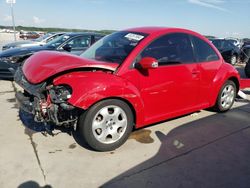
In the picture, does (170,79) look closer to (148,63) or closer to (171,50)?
(171,50)

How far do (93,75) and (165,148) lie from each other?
144 centimetres

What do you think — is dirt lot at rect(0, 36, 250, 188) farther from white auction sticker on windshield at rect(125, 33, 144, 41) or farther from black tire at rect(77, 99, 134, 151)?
white auction sticker on windshield at rect(125, 33, 144, 41)

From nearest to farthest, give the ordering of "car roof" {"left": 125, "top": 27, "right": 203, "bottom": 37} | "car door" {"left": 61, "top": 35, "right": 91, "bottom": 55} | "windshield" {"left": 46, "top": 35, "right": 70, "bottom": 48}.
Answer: "car roof" {"left": 125, "top": 27, "right": 203, "bottom": 37} → "windshield" {"left": 46, "top": 35, "right": 70, "bottom": 48} → "car door" {"left": 61, "top": 35, "right": 91, "bottom": 55}

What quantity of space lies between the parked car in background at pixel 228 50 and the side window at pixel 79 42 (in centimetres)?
812

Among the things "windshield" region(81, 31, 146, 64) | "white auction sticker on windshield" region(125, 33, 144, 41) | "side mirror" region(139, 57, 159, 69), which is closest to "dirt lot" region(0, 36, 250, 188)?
"side mirror" region(139, 57, 159, 69)

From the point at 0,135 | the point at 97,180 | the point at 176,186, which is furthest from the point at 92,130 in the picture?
the point at 0,135

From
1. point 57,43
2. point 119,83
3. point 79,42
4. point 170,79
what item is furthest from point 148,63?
point 57,43

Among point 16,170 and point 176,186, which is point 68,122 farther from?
point 176,186

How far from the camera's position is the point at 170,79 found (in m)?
3.94

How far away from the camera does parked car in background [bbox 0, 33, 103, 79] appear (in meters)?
7.16

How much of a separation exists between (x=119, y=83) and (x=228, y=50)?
12347 mm

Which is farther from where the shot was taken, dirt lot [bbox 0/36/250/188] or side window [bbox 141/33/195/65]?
side window [bbox 141/33/195/65]

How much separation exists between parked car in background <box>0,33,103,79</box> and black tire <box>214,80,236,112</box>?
3.19 metres

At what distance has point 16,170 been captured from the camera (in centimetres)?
303
